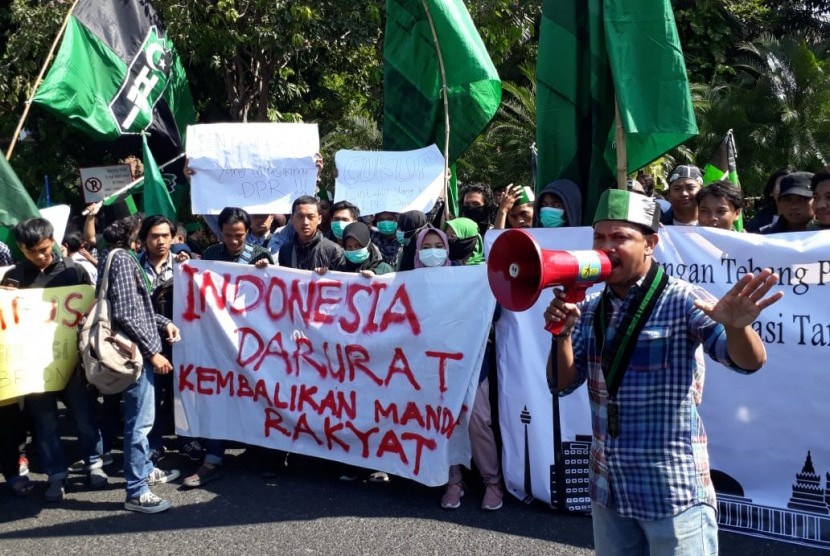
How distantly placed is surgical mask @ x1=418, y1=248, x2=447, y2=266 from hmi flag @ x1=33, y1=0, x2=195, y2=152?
377 cm

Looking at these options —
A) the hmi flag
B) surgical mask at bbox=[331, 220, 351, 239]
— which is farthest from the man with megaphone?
the hmi flag

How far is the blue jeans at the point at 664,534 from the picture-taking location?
2363 mm

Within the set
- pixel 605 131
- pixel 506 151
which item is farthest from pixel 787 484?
pixel 506 151

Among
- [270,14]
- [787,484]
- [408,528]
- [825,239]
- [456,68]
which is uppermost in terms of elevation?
[270,14]

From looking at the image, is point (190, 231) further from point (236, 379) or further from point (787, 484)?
point (787, 484)

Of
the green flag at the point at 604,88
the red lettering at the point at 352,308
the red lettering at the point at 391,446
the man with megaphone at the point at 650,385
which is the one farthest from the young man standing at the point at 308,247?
the man with megaphone at the point at 650,385

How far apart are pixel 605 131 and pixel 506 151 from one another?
874 cm

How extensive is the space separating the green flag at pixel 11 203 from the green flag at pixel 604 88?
3436 mm

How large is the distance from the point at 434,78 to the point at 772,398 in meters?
3.91

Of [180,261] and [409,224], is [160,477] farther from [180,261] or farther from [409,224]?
[409,224]

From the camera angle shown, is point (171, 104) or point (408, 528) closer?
point (408, 528)

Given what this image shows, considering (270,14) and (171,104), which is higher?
(270,14)

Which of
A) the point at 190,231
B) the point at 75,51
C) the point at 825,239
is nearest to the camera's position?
the point at 825,239

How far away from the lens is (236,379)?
523cm
